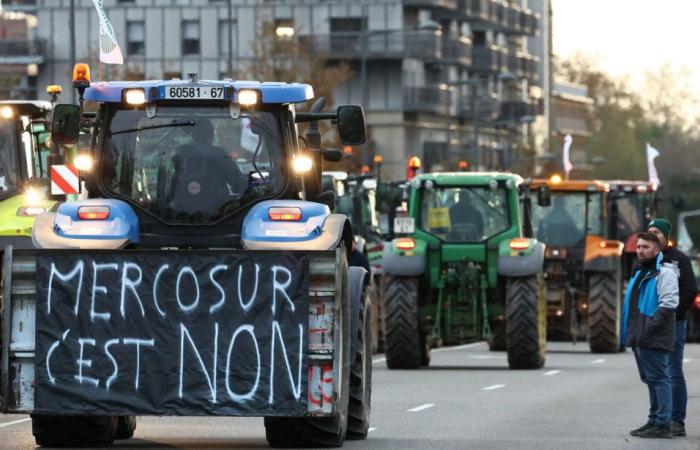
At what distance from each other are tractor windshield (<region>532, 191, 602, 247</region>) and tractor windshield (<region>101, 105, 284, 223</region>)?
2442 cm

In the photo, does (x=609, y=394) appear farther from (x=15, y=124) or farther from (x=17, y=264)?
(x=17, y=264)

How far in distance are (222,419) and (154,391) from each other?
177 inches

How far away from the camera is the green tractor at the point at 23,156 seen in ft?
71.9

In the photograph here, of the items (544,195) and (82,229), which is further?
(544,195)

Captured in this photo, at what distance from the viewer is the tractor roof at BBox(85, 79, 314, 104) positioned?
16984mm

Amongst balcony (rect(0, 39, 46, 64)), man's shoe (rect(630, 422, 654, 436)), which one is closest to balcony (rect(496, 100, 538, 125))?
balcony (rect(0, 39, 46, 64))

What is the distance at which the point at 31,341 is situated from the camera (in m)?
16.1

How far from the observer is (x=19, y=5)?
327 feet

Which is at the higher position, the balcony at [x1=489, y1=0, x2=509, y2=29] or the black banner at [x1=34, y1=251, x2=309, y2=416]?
the balcony at [x1=489, y1=0, x2=509, y2=29]

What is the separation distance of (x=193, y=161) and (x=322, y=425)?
6.95 feet

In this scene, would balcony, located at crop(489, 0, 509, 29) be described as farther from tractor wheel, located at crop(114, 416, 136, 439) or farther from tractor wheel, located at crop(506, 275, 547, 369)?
tractor wheel, located at crop(114, 416, 136, 439)

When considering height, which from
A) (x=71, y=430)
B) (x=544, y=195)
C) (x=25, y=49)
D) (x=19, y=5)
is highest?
(x=19, y=5)

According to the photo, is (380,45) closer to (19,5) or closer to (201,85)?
(19,5)

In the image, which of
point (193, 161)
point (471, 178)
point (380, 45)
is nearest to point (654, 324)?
point (193, 161)
